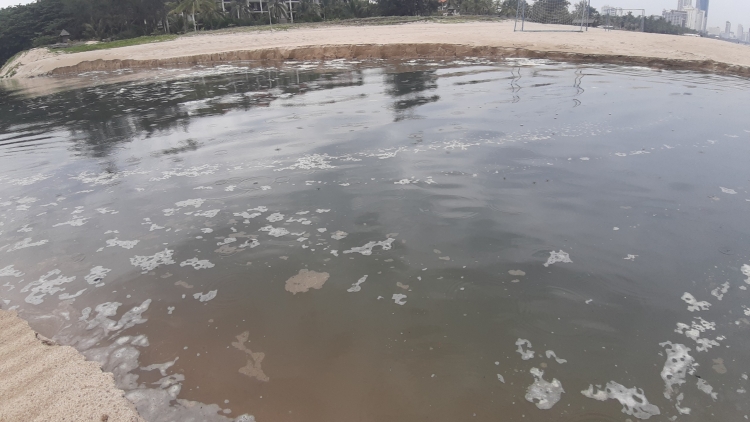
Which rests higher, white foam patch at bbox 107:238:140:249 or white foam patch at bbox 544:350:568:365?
white foam patch at bbox 107:238:140:249

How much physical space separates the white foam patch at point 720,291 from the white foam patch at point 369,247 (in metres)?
2.75

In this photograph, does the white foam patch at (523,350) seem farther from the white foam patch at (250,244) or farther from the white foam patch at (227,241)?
the white foam patch at (227,241)

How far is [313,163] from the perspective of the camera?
267 inches

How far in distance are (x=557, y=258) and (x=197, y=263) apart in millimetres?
3415

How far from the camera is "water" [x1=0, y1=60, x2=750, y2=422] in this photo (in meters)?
2.83

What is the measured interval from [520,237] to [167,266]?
11.4ft

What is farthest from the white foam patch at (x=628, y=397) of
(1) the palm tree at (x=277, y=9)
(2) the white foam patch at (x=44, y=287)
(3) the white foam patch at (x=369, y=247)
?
(1) the palm tree at (x=277, y=9)

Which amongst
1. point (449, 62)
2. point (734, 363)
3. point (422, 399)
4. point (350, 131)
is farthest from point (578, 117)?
point (449, 62)

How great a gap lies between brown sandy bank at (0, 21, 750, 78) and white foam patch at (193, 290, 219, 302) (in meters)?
18.5

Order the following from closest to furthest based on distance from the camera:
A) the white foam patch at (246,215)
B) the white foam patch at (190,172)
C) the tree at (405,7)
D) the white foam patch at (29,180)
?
the white foam patch at (246,215), the white foam patch at (190,172), the white foam patch at (29,180), the tree at (405,7)

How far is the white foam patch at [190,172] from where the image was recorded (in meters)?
6.59

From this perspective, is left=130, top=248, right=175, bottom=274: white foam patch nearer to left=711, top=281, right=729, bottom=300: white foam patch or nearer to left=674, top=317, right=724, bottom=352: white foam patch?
left=674, top=317, right=724, bottom=352: white foam patch

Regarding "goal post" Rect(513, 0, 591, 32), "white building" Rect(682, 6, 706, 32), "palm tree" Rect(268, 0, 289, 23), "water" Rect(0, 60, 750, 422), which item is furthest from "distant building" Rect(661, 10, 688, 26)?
"water" Rect(0, 60, 750, 422)

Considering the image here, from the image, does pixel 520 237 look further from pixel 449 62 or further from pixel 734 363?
pixel 449 62
